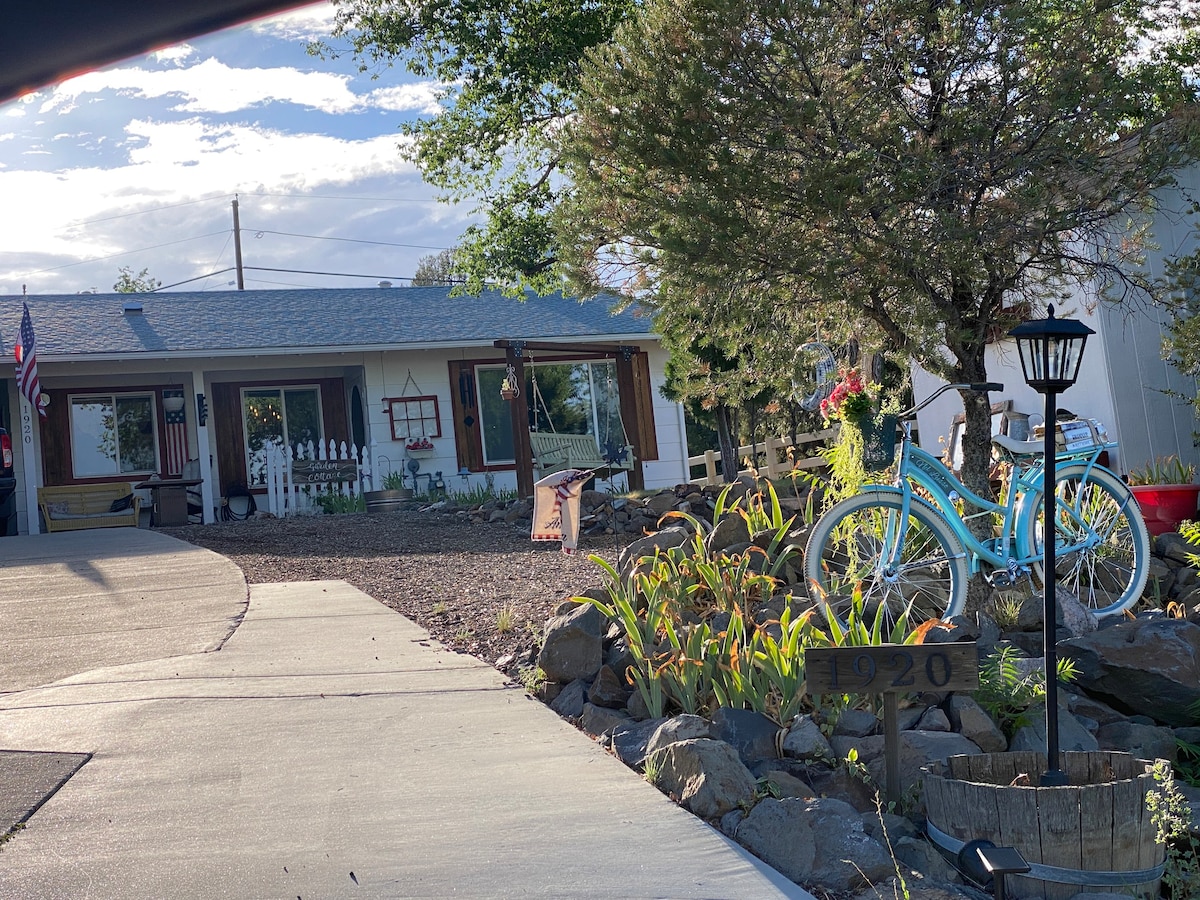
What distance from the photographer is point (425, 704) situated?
17.2 feet

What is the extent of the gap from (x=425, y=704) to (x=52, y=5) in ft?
14.4

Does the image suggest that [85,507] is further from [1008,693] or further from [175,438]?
[1008,693]

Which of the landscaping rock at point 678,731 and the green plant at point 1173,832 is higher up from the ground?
the landscaping rock at point 678,731

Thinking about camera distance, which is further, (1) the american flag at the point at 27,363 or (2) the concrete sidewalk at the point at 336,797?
(1) the american flag at the point at 27,363

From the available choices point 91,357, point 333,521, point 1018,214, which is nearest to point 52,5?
point 1018,214

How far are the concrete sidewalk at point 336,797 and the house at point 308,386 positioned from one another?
40.0ft

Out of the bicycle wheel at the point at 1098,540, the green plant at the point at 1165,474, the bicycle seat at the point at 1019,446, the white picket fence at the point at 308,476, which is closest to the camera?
the bicycle wheel at the point at 1098,540

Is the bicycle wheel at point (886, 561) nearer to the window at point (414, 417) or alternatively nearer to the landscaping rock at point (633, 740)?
the landscaping rock at point (633, 740)

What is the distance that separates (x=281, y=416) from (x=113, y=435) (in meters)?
2.72

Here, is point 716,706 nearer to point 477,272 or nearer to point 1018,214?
point 1018,214

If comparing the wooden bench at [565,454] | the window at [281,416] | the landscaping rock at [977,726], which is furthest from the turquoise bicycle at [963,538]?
the window at [281,416]

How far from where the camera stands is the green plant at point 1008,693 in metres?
4.83

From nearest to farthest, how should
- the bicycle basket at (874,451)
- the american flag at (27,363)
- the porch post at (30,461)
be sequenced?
the bicycle basket at (874,451) < the american flag at (27,363) < the porch post at (30,461)

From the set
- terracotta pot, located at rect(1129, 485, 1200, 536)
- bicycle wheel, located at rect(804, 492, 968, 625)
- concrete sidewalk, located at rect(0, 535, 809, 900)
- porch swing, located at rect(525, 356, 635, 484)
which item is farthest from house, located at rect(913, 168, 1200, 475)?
porch swing, located at rect(525, 356, 635, 484)
